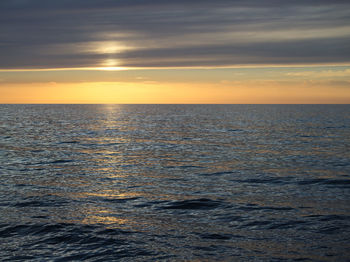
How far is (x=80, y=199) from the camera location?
20594 mm

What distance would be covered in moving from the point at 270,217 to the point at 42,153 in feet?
97.9

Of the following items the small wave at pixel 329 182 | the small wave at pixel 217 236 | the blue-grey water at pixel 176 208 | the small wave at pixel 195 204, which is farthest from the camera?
the small wave at pixel 329 182

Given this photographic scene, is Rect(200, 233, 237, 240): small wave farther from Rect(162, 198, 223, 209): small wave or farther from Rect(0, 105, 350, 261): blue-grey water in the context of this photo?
Rect(162, 198, 223, 209): small wave

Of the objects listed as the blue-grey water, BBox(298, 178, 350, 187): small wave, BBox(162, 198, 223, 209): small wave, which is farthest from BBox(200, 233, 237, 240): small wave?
BBox(298, 178, 350, 187): small wave

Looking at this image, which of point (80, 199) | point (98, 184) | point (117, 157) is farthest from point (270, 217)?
point (117, 157)

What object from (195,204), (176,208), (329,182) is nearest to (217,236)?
(176,208)

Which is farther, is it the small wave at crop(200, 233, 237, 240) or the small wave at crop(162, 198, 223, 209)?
the small wave at crop(162, 198, 223, 209)

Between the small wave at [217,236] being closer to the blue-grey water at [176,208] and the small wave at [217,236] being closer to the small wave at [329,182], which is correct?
the blue-grey water at [176,208]

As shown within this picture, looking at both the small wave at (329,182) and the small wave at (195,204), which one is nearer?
the small wave at (195,204)

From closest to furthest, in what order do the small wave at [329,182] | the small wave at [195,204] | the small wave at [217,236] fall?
the small wave at [217,236] → the small wave at [195,204] → the small wave at [329,182]

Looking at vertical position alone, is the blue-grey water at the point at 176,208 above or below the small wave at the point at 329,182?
above

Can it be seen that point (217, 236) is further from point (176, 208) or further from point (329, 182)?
point (329, 182)

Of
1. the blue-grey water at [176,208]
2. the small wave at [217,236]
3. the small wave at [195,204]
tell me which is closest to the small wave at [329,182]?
the blue-grey water at [176,208]

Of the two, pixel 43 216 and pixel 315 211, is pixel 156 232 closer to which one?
pixel 43 216
